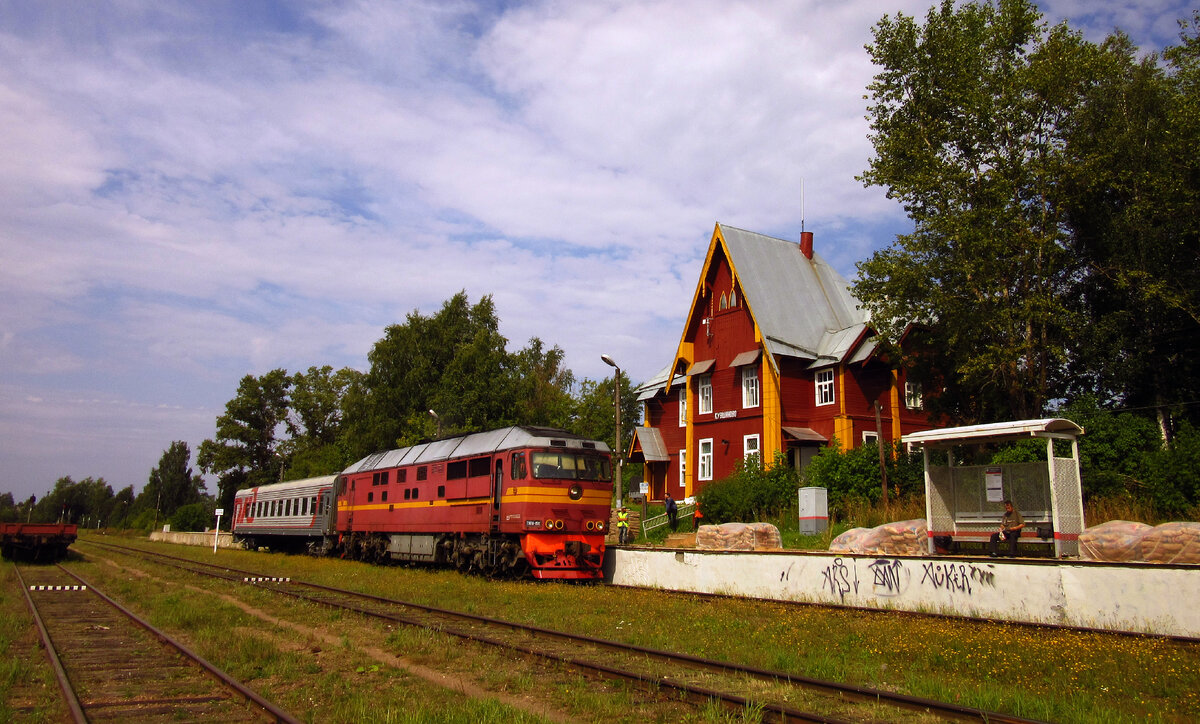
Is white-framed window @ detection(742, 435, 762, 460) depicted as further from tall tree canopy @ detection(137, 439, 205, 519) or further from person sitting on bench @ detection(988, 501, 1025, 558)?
tall tree canopy @ detection(137, 439, 205, 519)

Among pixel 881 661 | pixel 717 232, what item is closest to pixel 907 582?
pixel 881 661

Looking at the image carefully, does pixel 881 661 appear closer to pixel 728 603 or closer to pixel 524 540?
pixel 728 603

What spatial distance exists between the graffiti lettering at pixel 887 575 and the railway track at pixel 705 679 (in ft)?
18.3

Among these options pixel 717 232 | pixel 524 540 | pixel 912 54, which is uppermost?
pixel 912 54

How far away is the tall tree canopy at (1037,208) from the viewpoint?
24.4m

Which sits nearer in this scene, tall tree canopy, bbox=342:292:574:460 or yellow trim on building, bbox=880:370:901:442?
yellow trim on building, bbox=880:370:901:442

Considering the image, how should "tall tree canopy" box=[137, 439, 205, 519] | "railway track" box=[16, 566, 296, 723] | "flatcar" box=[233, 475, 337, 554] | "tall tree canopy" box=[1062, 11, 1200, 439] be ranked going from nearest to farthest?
1. "railway track" box=[16, 566, 296, 723]
2. "tall tree canopy" box=[1062, 11, 1200, 439]
3. "flatcar" box=[233, 475, 337, 554]
4. "tall tree canopy" box=[137, 439, 205, 519]

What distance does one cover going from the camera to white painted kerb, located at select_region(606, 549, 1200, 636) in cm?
1054

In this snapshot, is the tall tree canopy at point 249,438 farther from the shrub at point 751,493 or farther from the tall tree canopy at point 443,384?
the shrub at point 751,493

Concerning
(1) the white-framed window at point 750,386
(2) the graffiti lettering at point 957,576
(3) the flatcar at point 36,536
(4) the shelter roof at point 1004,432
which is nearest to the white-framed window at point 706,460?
(1) the white-framed window at point 750,386

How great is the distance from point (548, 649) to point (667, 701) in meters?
2.96

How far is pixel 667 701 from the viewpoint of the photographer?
25.6 ft

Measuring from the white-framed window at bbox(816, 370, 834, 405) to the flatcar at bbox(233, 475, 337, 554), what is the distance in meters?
20.2

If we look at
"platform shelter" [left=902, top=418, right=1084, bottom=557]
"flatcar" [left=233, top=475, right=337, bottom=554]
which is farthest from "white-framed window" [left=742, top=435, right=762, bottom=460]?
"flatcar" [left=233, top=475, right=337, bottom=554]
